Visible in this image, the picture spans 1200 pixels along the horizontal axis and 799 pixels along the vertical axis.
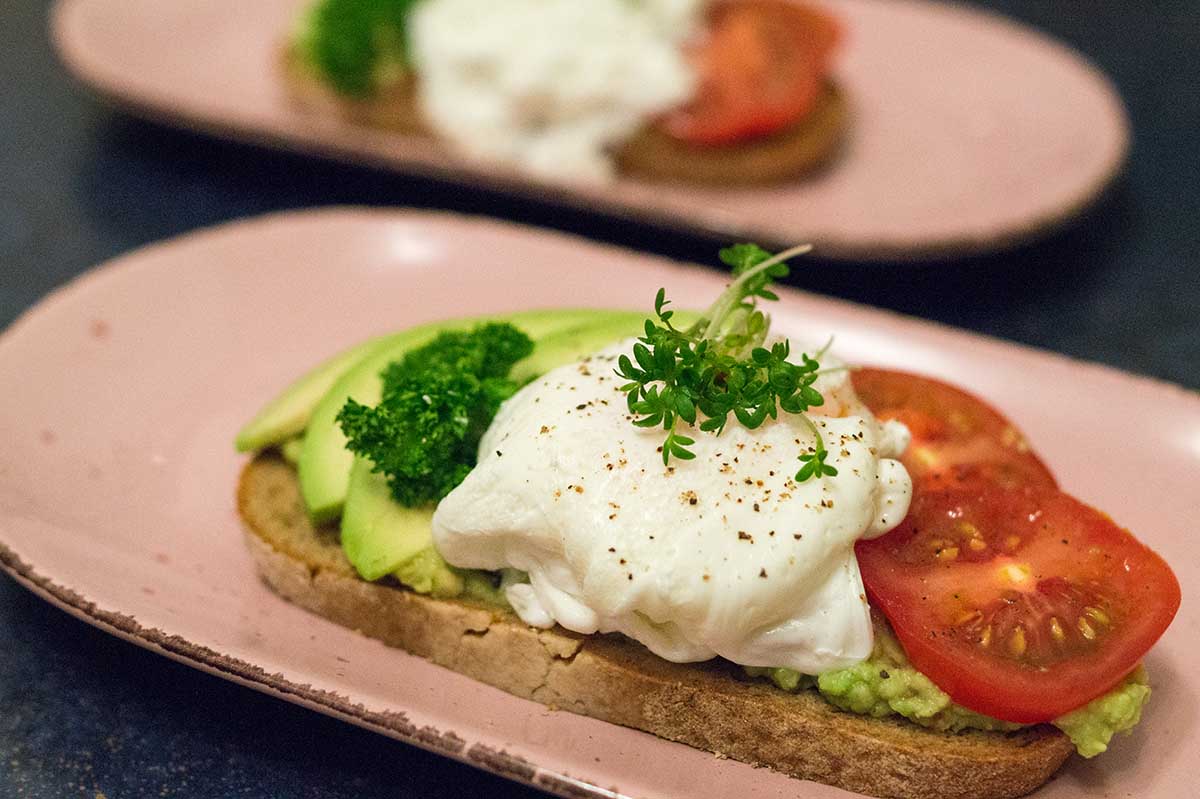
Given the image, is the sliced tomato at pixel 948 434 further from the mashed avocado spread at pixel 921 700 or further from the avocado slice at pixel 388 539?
the avocado slice at pixel 388 539

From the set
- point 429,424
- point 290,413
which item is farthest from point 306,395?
point 429,424

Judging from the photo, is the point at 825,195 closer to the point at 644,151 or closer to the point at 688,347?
the point at 644,151

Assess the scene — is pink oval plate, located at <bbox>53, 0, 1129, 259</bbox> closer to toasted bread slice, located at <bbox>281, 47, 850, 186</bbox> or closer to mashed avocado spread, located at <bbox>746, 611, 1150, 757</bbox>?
toasted bread slice, located at <bbox>281, 47, 850, 186</bbox>

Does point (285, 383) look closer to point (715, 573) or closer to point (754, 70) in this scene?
point (715, 573)

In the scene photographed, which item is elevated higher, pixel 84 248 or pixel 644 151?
pixel 644 151

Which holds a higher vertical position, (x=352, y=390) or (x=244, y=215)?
(x=352, y=390)

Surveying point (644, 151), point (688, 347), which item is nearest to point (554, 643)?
point (688, 347)
